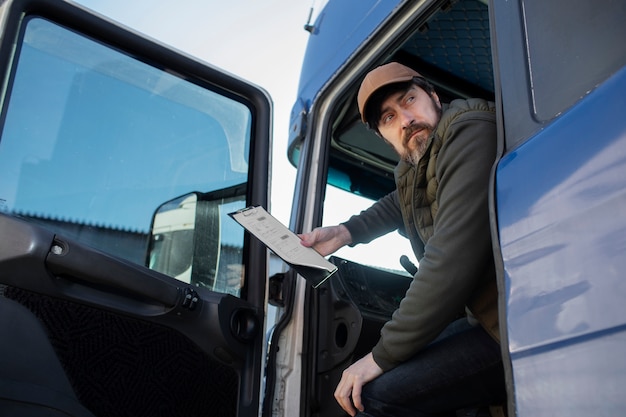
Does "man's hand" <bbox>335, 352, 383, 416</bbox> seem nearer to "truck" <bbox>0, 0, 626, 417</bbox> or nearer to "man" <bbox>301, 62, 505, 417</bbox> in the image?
"man" <bbox>301, 62, 505, 417</bbox>

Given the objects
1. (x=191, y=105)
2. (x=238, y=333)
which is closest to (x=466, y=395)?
(x=238, y=333)

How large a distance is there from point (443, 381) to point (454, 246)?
400mm

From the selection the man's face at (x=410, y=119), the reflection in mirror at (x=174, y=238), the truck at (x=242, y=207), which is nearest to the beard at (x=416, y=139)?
Result: the man's face at (x=410, y=119)

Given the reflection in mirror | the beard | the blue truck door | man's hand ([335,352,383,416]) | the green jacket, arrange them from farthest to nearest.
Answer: the reflection in mirror, the beard, man's hand ([335,352,383,416]), the green jacket, the blue truck door

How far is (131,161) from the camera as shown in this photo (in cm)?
172

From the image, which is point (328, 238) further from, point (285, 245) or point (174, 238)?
point (174, 238)

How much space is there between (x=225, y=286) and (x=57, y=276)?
0.56m

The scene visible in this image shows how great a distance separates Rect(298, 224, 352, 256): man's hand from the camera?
6.48 ft

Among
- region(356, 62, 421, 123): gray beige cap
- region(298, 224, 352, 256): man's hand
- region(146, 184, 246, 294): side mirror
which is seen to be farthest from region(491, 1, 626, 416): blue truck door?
region(146, 184, 246, 294): side mirror

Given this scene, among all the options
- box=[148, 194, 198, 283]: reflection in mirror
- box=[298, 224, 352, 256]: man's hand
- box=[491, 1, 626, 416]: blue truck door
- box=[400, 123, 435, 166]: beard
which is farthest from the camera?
box=[298, 224, 352, 256]: man's hand

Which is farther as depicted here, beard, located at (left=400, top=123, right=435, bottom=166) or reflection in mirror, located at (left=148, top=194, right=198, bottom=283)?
reflection in mirror, located at (left=148, top=194, right=198, bottom=283)

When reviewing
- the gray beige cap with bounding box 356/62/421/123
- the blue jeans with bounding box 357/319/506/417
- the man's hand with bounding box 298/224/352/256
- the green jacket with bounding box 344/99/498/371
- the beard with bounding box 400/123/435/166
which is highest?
the gray beige cap with bounding box 356/62/421/123

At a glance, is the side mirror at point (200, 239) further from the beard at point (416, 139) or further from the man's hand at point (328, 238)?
the beard at point (416, 139)

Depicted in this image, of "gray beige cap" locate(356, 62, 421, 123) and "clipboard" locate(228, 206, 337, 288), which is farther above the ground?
"gray beige cap" locate(356, 62, 421, 123)
